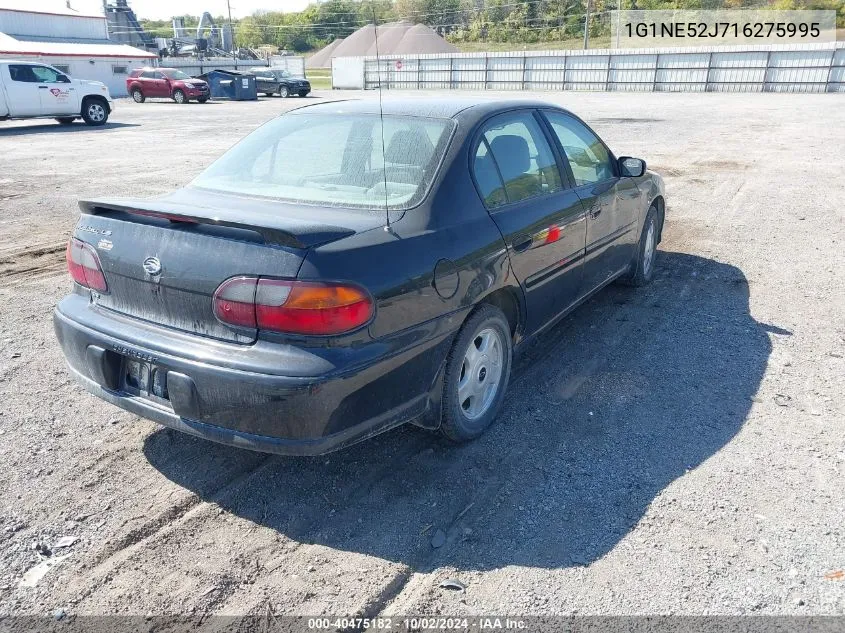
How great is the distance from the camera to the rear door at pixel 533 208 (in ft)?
11.7

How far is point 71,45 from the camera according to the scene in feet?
139

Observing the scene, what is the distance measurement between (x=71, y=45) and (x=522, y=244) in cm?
4734

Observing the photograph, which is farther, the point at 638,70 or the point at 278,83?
the point at 638,70

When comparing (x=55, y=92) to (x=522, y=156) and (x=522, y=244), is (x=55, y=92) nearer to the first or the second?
(x=522, y=156)

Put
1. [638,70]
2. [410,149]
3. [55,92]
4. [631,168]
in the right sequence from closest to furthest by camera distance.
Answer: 1. [410,149]
2. [631,168]
3. [55,92]
4. [638,70]

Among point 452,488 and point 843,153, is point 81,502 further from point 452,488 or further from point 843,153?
point 843,153

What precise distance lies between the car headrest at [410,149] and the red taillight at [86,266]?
4.76ft

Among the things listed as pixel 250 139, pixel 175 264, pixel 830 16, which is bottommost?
pixel 175 264

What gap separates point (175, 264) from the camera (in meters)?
2.82

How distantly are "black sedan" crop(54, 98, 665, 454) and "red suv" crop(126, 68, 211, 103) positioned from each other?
Answer: 33.6 meters

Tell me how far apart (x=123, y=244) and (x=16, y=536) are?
1.27m

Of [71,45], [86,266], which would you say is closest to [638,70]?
[71,45]

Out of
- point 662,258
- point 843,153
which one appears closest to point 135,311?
point 662,258

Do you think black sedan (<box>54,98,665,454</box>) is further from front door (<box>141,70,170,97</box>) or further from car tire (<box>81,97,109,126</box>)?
front door (<box>141,70,170,97</box>)
